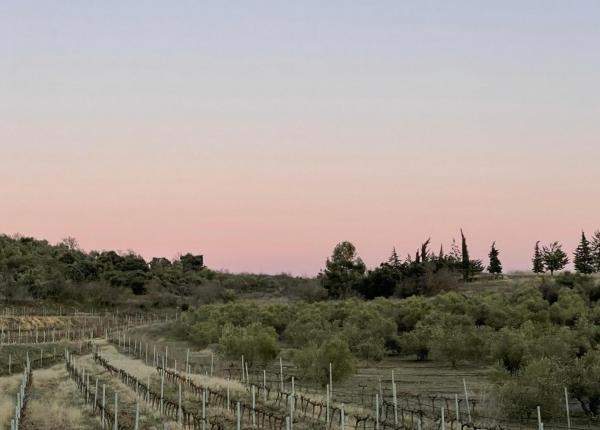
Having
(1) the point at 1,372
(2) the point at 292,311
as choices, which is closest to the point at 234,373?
(1) the point at 1,372

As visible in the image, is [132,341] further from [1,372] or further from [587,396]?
[587,396]

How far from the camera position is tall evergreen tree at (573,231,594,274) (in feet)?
334

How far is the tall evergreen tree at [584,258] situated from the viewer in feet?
334

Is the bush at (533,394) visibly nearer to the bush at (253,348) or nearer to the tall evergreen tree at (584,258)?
the bush at (253,348)

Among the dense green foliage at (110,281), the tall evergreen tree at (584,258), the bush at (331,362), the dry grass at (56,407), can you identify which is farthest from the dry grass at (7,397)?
the tall evergreen tree at (584,258)

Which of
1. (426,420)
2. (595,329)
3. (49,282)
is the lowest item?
(426,420)

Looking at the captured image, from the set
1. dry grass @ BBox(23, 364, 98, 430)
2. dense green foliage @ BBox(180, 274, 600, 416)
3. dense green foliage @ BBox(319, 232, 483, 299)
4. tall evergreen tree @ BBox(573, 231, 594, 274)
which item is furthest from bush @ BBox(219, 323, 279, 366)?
tall evergreen tree @ BBox(573, 231, 594, 274)

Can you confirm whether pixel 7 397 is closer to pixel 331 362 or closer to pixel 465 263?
pixel 331 362

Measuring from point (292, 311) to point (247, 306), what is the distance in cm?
690

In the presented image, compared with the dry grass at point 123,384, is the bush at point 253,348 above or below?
above

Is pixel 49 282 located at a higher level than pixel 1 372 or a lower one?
Result: higher

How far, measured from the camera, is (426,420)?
2639 cm

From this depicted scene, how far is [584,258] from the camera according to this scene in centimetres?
10331

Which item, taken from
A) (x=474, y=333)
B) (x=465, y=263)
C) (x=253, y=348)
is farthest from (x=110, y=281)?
(x=474, y=333)
